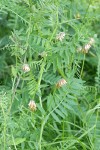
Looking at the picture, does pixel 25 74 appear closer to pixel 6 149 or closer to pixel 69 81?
pixel 69 81

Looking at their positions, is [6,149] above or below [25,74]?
below

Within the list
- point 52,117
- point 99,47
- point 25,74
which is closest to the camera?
point 25,74

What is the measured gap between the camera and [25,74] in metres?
1.75

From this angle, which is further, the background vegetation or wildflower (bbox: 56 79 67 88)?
wildflower (bbox: 56 79 67 88)

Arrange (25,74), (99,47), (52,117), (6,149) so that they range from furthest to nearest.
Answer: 1. (99,47)
2. (52,117)
3. (25,74)
4. (6,149)

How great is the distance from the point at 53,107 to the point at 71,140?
0.15 metres

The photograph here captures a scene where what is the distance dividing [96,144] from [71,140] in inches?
5.2

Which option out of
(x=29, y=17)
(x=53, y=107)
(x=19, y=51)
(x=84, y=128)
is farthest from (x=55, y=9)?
(x=84, y=128)

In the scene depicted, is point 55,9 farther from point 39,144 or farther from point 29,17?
point 39,144

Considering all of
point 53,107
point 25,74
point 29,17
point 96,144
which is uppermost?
point 29,17

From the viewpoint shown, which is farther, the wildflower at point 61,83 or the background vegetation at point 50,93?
the wildflower at point 61,83

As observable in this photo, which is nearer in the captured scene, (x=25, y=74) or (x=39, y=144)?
(x=39, y=144)

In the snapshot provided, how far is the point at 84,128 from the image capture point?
1883 millimetres

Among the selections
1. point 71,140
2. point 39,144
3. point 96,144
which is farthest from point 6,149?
point 96,144
